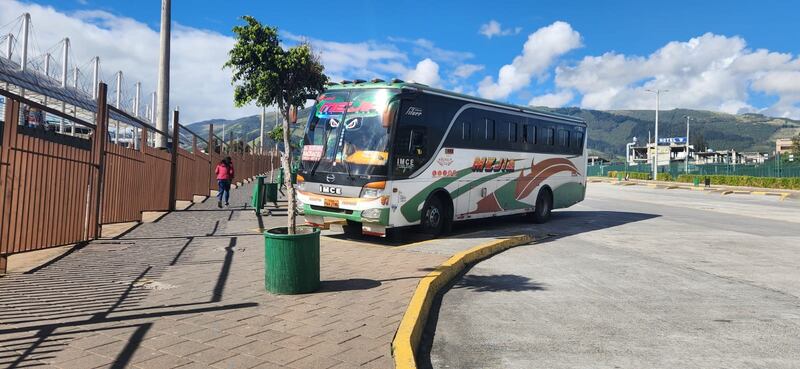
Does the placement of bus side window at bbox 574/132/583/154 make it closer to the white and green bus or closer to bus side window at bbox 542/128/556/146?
bus side window at bbox 542/128/556/146

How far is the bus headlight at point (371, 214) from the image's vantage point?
9.83m

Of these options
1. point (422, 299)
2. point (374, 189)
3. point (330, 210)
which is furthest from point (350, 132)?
point (422, 299)

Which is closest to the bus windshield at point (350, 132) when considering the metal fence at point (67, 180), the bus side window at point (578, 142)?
the metal fence at point (67, 180)

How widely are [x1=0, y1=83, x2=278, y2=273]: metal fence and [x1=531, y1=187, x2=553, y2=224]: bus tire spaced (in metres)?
9.89

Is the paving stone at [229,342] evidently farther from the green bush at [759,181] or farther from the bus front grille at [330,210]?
the green bush at [759,181]

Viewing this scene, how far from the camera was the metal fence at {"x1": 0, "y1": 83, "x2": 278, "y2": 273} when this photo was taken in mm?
6184

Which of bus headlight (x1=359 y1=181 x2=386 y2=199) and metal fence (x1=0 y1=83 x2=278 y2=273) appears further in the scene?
bus headlight (x1=359 y1=181 x2=386 y2=199)

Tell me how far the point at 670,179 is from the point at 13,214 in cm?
6394

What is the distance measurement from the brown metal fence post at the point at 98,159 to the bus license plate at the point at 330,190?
3.76 metres

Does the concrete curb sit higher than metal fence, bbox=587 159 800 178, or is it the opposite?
metal fence, bbox=587 159 800 178

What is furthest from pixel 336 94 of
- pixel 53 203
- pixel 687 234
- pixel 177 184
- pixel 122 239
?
pixel 687 234

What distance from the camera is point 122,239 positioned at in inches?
371

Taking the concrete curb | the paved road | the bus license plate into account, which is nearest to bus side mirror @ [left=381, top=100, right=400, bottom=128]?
the bus license plate

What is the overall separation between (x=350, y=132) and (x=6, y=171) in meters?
5.60
